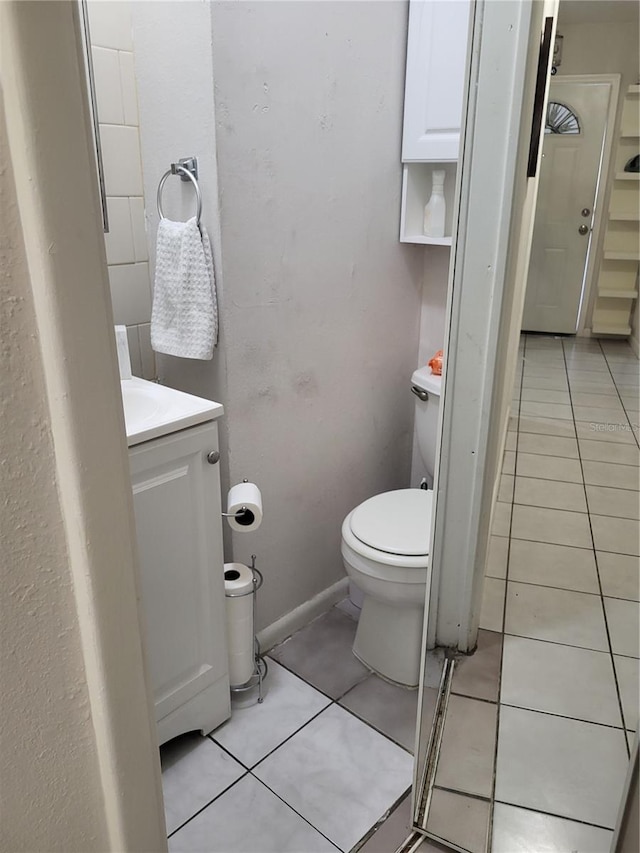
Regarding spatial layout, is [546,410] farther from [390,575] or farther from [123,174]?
[123,174]

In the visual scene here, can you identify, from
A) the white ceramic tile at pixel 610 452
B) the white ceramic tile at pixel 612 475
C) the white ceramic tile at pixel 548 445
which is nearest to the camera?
the white ceramic tile at pixel 612 475

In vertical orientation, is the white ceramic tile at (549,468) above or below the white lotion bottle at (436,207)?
below

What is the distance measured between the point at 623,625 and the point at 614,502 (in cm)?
61

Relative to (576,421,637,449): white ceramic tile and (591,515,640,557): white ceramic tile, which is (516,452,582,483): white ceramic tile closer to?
(576,421,637,449): white ceramic tile

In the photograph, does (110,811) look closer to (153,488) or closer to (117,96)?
(153,488)

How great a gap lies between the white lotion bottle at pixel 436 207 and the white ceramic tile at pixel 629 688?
4.25ft

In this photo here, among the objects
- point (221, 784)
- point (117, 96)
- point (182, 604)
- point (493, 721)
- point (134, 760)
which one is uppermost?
point (117, 96)

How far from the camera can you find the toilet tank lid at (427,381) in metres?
2.00

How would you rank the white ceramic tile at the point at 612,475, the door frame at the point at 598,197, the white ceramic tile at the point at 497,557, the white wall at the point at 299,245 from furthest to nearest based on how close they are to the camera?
1. the door frame at the point at 598,197
2. the white ceramic tile at the point at 612,475
3. the white ceramic tile at the point at 497,557
4. the white wall at the point at 299,245

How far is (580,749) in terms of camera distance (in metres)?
1.26

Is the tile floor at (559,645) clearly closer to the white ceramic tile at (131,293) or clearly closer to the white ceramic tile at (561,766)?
the white ceramic tile at (561,766)

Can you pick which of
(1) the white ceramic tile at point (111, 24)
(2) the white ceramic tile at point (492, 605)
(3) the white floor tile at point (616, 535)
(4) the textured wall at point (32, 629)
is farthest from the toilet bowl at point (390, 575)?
(1) the white ceramic tile at point (111, 24)

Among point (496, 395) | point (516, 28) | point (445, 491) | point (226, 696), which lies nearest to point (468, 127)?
point (516, 28)

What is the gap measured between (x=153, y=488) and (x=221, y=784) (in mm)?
752
